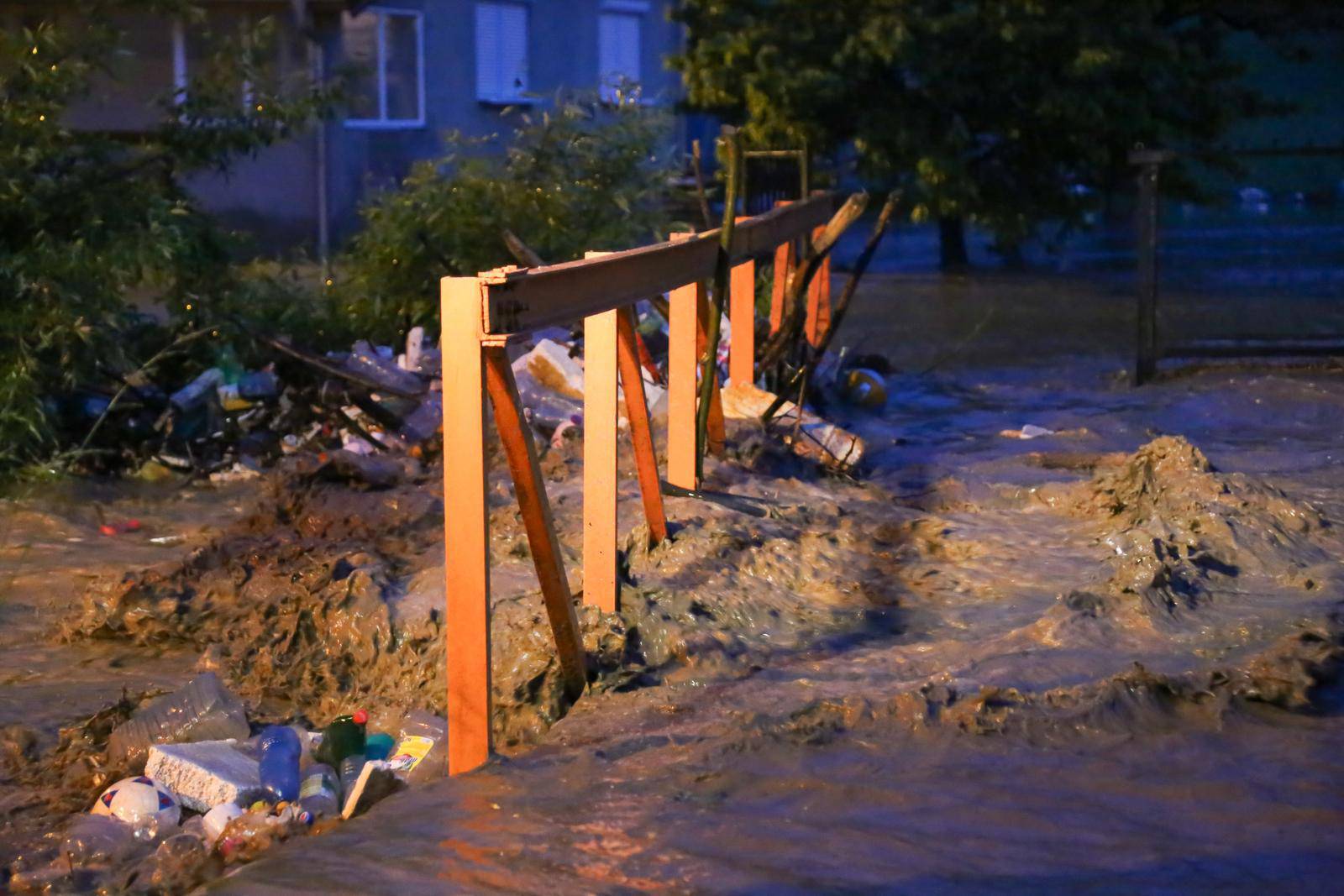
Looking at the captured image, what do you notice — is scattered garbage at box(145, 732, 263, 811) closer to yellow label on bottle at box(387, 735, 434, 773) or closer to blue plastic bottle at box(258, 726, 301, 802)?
blue plastic bottle at box(258, 726, 301, 802)

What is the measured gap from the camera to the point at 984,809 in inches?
138

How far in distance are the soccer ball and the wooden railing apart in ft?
2.36

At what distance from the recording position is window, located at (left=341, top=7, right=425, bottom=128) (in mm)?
18875

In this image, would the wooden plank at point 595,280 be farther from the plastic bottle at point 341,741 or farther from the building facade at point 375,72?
the building facade at point 375,72

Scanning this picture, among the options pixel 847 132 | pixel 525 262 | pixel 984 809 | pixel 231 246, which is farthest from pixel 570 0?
pixel 984 809

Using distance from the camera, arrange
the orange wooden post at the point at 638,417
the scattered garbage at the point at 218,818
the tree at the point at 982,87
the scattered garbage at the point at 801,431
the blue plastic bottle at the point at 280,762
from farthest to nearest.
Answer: the tree at the point at 982,87
the scattered garbage at the point at 801,431
the orange wooden post at the point at 638,417
the blue plastic bottle at the point at 280,762
the scattered garbage at the point at 218,818

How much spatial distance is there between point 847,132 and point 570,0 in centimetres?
716

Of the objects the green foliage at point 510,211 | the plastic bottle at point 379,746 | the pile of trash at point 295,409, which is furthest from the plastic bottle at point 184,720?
the green foliage at point 510,211

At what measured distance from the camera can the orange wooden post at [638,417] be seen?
16.4ft

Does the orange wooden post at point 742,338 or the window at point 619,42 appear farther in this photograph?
the window at point 619,42

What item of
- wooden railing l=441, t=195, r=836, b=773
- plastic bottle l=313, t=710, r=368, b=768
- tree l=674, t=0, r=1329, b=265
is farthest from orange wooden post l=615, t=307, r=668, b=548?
tree l=674, t=0, r=1329, b=265

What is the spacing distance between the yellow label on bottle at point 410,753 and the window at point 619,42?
61.2 feet

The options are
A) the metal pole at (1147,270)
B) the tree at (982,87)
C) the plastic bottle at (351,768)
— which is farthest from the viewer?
the tree at (982,87)

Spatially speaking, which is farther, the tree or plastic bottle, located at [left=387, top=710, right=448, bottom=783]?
the tree
